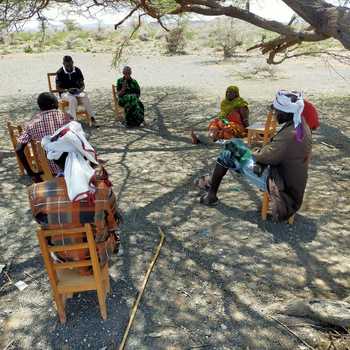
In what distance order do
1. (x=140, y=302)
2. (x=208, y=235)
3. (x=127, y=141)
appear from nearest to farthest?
(x=140, y=302), (x=208, y=235), (x=127, y=141)

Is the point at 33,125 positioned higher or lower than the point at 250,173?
higher

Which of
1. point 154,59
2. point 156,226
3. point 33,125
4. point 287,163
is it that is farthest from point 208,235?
point 154,59

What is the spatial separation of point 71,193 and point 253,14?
149 inches

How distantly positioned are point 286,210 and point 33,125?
2.62 meters

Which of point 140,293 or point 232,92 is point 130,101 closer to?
point 232,92

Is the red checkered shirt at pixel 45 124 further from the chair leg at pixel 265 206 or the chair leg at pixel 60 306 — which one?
the chair leg at pixel 265 206

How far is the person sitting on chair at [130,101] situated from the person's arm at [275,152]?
174 inches

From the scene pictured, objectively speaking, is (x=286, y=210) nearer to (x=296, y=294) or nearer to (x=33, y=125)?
(x=296, y=294)

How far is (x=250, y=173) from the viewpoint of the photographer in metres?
3.78

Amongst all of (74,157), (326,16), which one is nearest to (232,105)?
(326,16)

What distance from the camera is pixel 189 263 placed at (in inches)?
128

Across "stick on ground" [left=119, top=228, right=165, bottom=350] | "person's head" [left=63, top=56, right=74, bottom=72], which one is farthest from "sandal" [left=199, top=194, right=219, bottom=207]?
"person's head" [left=63, top=56, right=74, bottom=72]

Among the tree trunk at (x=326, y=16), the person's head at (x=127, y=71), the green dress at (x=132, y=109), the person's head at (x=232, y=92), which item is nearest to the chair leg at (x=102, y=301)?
the tree trunk at (x=326, y=16)

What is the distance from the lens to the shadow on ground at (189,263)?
2.55 meters
